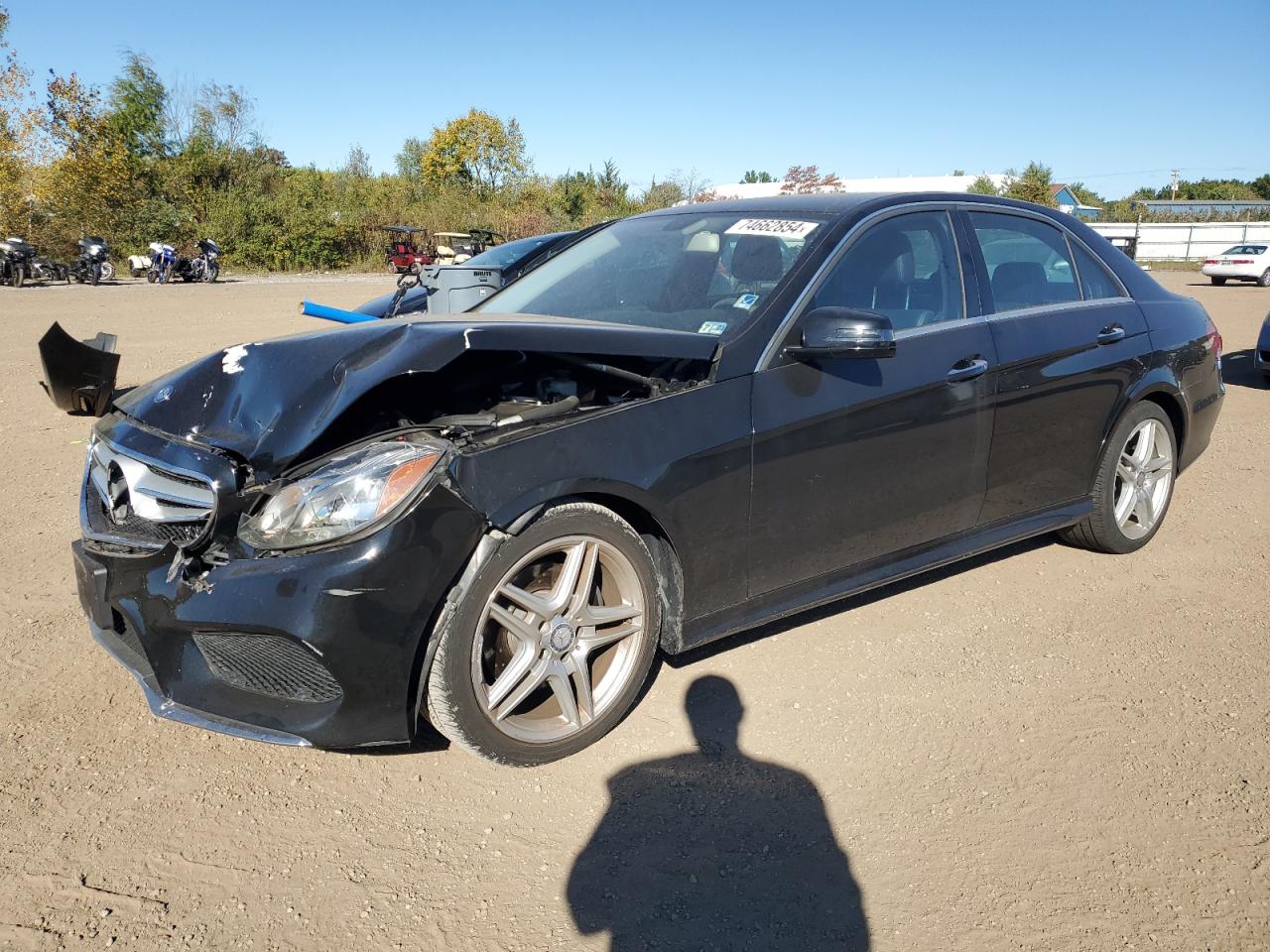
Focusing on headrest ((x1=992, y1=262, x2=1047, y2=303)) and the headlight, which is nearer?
the headlight

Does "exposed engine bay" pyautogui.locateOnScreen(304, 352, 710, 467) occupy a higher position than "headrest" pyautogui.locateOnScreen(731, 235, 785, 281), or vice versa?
"headrest" pyautogui.locateOnScreen(731, 235, 785, 281)

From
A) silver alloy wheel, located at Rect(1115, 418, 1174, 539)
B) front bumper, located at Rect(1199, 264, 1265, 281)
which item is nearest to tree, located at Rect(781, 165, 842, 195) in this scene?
front bumper, located at Rect(1199, 264, 1265, 281)

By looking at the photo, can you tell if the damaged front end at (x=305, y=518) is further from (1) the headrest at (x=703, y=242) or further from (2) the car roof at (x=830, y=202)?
(2) the car roof at (x=830, y=202)

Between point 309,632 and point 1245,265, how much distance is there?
33862 millimetres

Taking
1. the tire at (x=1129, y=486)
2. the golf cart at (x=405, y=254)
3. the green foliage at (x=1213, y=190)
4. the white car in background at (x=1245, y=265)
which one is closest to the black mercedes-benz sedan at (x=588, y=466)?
the tire at (x=1129, y=486)

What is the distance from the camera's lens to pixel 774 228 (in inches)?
152

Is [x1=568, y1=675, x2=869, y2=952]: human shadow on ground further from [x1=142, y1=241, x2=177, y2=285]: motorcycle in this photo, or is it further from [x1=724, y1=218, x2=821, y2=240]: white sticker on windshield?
[x1=142, y1=241, x2=177, y2=285]: motorcycle

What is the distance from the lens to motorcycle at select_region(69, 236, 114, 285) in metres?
25.3

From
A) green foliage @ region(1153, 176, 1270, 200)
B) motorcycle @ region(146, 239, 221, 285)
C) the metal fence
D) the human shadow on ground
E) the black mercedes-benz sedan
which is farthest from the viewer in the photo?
green foliage @ region(1153, 176, 1270, 200)

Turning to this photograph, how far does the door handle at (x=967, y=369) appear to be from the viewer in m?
3.82

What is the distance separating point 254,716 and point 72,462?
4.86 metres

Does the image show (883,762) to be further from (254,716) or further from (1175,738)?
(254,716)

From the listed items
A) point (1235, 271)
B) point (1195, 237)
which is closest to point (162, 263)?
point (1235, 271)

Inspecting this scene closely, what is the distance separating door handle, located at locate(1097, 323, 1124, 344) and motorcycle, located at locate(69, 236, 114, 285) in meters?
26.8
